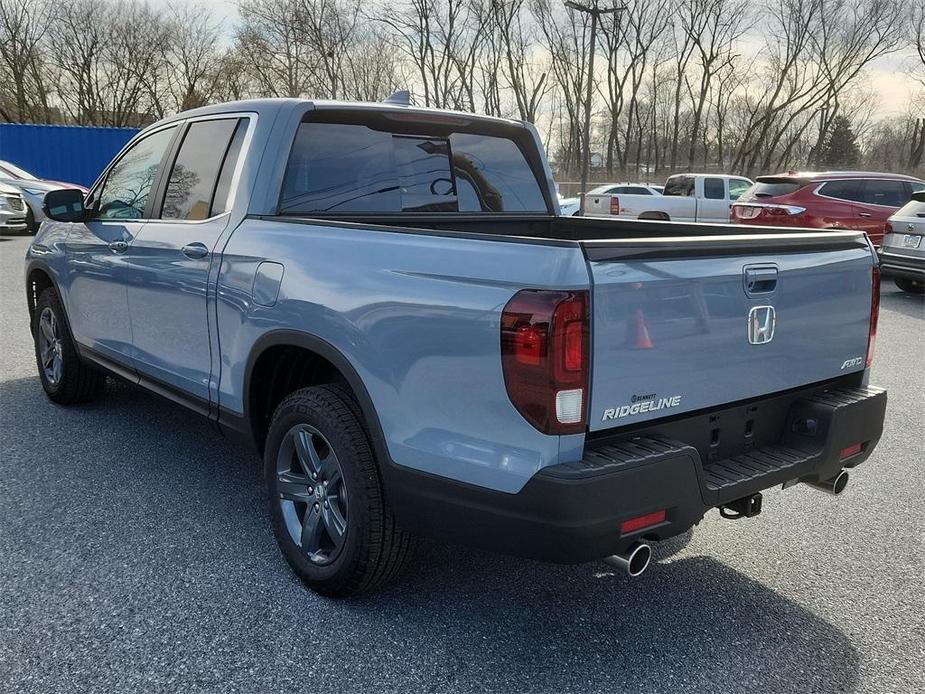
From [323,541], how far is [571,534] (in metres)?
1.22

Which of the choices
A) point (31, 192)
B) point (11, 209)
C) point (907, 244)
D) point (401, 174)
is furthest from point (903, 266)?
point (31, 192)

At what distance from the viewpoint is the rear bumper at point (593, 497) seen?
7.67ft

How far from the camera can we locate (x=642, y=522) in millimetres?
2461

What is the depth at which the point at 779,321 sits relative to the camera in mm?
2865

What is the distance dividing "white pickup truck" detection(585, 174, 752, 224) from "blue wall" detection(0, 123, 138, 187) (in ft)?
55.0

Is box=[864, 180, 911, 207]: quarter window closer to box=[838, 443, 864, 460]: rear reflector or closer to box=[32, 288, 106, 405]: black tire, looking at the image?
box=[838, 443, 864, 460]: rear reflector

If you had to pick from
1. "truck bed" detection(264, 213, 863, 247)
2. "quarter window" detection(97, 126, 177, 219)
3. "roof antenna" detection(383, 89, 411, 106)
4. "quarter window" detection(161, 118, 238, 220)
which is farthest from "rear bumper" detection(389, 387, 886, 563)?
"quarter window" detection(97, 126, 177, 219)

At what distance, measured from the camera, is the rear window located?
3.72 m

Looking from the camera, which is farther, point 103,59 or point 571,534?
point 103,59

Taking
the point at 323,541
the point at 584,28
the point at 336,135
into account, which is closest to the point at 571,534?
the point at 323,541

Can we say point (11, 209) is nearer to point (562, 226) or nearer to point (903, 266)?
point (562, 226)

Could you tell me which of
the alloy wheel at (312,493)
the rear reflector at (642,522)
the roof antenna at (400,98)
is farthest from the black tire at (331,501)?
the roof antenna at (400,98)

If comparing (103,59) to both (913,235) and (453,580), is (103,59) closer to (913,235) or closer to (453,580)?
(913,235)

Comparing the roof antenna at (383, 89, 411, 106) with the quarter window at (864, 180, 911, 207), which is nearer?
the roof antenna at (383, 89, 411, 106)
